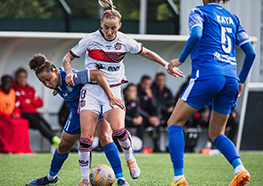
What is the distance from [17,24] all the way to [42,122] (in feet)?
7.21

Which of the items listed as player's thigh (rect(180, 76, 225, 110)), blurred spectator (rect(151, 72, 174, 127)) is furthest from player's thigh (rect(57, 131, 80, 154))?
blurred spectator (rect(151, 72, 174, 127))

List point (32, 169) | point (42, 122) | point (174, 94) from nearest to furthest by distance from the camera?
point (32, 169) → point (42, 122) → point (174, 94)

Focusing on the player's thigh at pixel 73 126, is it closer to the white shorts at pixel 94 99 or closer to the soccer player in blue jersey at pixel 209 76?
the white shorts at pixel 94 99

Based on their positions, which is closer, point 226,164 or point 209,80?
point 209,80

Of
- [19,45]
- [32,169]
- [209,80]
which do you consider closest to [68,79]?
[209,80]

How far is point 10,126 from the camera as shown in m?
9.82

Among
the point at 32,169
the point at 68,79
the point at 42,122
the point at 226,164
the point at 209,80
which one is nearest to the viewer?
the point at 209,80

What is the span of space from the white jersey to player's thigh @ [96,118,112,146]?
0.44 m

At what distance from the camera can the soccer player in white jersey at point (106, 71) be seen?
490 cm

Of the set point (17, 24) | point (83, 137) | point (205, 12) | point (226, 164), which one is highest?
point (17, 24)

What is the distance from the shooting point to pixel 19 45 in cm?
1088

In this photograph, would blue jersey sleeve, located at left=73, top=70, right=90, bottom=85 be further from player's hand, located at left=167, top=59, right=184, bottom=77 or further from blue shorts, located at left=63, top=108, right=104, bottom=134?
player's hand, located at left=167, top=59, right=184, bottom=77

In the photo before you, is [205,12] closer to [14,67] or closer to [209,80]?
[209,80]

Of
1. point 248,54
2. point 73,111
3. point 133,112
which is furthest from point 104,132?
point 133,112
